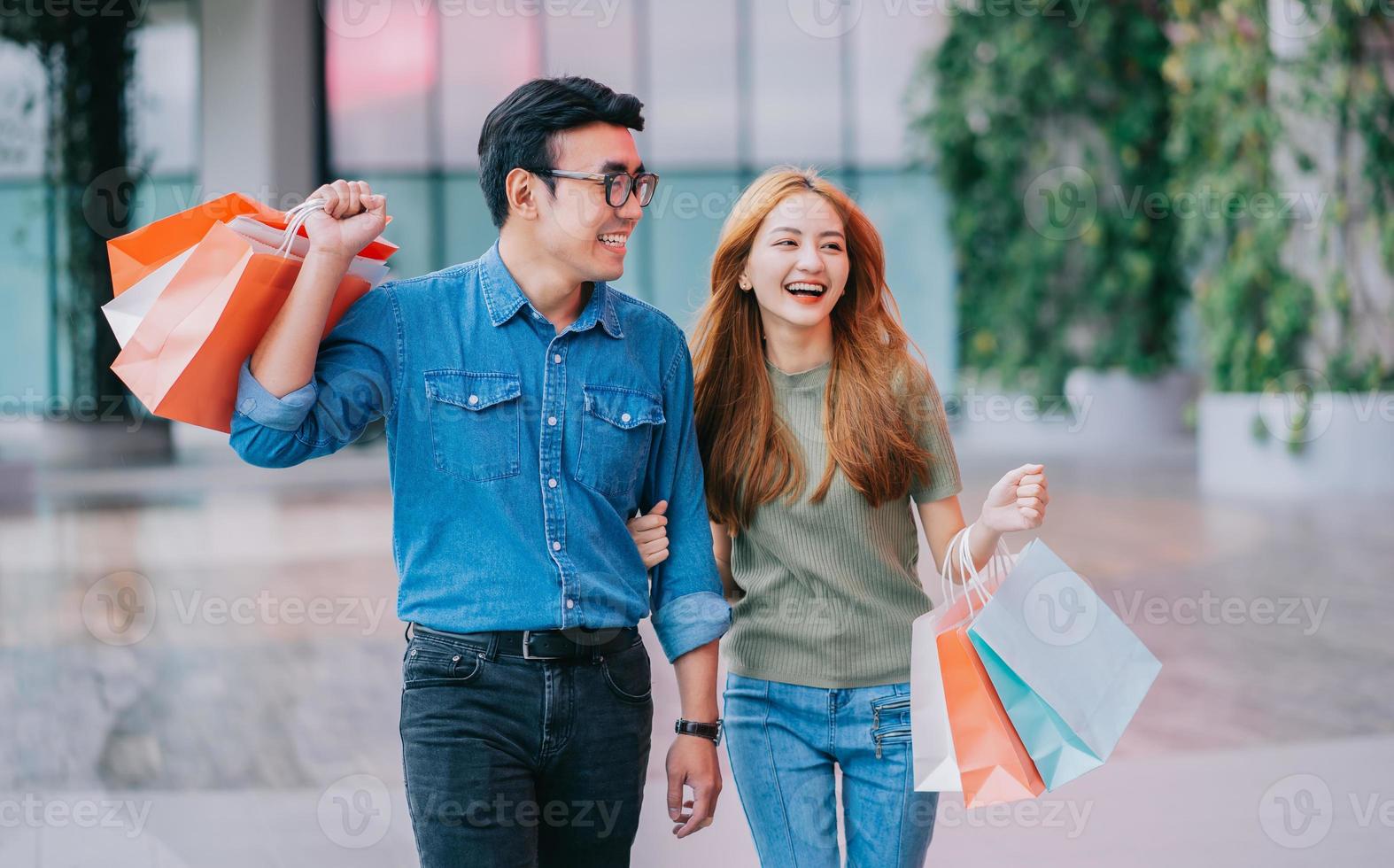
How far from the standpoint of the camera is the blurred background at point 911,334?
11.9ft

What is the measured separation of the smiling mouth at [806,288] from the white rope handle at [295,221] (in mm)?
698

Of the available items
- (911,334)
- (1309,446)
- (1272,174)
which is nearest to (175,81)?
(911,334)

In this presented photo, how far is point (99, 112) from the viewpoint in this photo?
14.3 meters

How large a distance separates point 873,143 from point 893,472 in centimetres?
1632

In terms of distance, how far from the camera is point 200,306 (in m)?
1.45

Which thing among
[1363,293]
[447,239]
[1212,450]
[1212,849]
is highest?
[447,239]

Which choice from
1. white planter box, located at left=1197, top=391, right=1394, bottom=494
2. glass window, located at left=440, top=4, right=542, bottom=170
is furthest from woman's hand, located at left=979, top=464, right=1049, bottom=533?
glass window, located at left=440, top=4, right=542, bottom=170

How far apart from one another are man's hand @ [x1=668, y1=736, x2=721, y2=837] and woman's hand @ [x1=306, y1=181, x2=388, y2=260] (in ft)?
2.31

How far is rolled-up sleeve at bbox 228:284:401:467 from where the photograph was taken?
146 cm

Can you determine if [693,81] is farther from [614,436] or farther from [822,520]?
[614,436]

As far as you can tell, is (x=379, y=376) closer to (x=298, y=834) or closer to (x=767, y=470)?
(x=767, y=470)

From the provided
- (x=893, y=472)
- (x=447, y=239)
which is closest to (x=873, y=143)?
(x=447, y=239)

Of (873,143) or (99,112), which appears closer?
(99,112)

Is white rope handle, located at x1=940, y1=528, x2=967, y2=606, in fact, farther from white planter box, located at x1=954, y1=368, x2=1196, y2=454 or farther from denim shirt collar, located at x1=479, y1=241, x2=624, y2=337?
white planter box, located at x1=954, y1=368, x2=1196, y2=454
